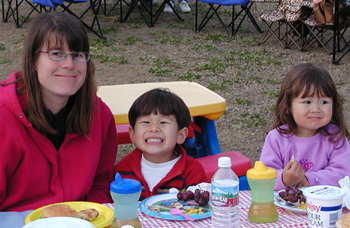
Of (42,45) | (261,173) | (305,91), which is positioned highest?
(42,45)

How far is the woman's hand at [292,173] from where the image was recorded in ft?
8.14

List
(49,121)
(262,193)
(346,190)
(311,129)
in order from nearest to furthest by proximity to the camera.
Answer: (262,193) < (346,190) < (49,121) < (311,129)

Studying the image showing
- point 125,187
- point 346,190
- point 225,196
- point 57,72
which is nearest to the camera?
point 125,187

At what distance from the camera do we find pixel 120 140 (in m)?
3.84

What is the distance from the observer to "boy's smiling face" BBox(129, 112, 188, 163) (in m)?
2.76

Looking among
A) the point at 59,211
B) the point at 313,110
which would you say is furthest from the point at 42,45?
the point at 313,110

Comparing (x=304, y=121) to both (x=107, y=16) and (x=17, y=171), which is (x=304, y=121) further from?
(x=107, y=16)

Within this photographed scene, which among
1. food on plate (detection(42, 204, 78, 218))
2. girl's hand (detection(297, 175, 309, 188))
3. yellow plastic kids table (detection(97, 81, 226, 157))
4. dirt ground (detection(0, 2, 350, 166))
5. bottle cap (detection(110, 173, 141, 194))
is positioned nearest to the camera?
bottle cap (detection(110, 173, 141, 194))

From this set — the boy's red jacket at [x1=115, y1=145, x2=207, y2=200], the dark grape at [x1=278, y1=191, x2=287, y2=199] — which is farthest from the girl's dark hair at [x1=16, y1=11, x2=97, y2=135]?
the dark grape at [x1=278, y1=191, x2=287, y2=199]

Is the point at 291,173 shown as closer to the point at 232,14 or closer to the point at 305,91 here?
the point at 305,91

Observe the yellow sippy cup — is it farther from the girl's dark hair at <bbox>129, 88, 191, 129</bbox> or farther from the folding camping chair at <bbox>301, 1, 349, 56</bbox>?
the folding camping chair at <bbox>301, 1, 349, 56</bbox>

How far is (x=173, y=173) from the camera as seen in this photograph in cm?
282

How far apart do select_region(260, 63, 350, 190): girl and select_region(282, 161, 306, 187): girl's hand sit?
23cm

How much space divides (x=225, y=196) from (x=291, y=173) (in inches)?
22.6
